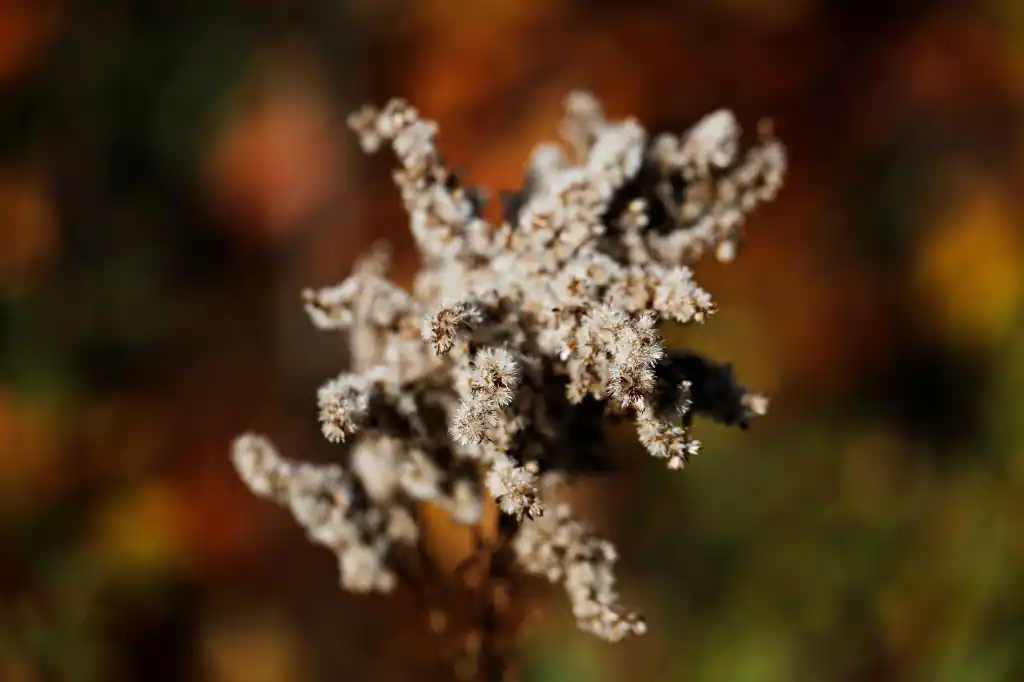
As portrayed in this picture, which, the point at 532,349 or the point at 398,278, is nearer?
the point at 532,349

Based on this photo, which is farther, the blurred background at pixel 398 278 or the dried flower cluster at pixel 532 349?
the blurred background at pixel 398 278

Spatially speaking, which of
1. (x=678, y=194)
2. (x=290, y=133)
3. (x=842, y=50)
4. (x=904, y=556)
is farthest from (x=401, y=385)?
(x=842, y=50)

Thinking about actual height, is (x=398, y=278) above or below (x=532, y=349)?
above

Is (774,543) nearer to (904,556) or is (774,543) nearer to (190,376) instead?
(904,556)

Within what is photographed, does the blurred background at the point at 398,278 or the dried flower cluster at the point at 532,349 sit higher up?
the blurred background at the point at 398,278
